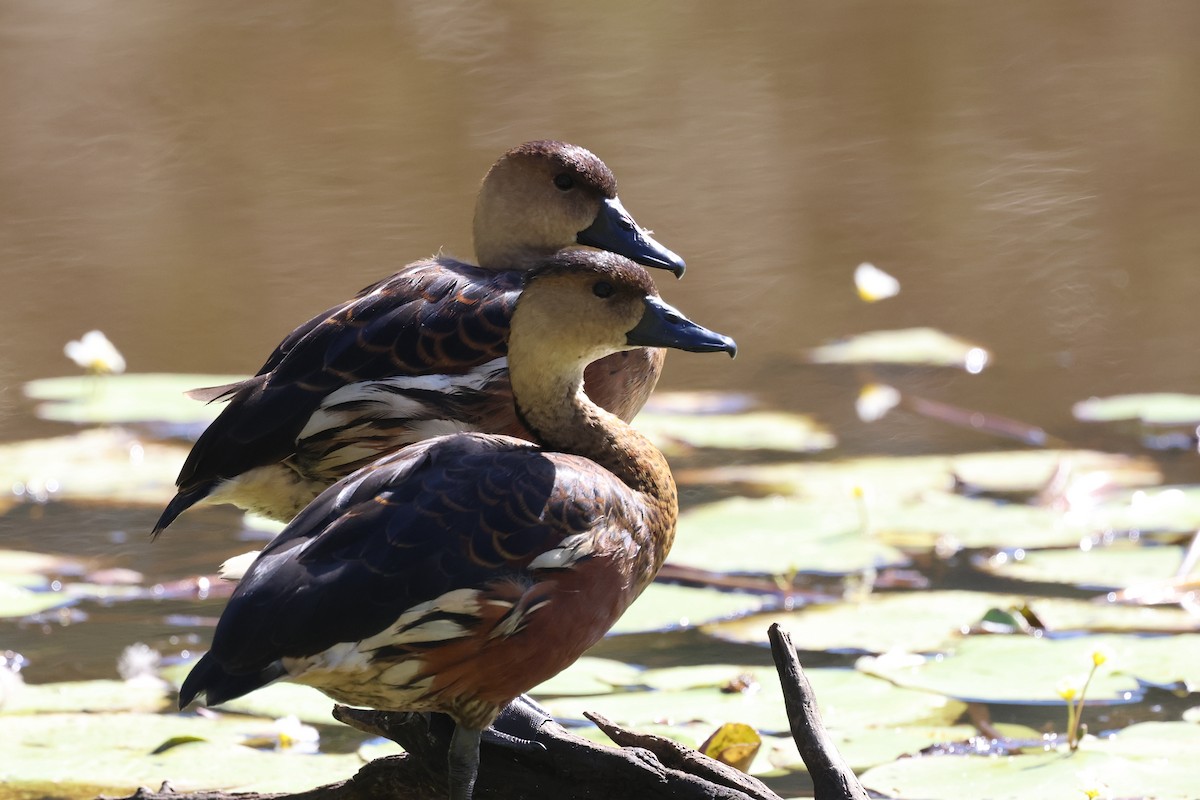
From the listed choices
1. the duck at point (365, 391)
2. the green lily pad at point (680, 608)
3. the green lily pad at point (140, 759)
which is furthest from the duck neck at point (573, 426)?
the green lily pad at point (680, 608)

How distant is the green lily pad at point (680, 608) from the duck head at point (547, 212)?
0.87 meters

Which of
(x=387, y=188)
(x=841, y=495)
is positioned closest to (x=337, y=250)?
(x=387, y=188)

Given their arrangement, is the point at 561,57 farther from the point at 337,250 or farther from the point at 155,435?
the point at 155,435

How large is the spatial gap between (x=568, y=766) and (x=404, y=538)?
0.52m

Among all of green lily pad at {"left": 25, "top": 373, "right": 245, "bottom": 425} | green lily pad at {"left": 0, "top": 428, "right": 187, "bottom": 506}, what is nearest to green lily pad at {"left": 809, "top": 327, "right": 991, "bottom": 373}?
green lily pad at {"left": 25, "top": 373, "right": 245, "bottom": 425}

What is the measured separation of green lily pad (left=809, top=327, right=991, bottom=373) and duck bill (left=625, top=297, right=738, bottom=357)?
2.98m

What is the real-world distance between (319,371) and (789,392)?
2.67 m

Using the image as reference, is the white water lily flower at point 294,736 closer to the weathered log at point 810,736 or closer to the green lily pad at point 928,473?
the weathered log at point 810,736

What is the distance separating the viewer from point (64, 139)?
354 inches

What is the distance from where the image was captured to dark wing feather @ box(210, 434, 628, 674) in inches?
102

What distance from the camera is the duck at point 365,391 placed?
11.1ft

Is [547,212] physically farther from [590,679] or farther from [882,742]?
[882,742]

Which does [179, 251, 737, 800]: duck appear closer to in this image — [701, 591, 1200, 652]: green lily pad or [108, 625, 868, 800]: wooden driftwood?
[108, 625, 868, 800]: wooden driftwood

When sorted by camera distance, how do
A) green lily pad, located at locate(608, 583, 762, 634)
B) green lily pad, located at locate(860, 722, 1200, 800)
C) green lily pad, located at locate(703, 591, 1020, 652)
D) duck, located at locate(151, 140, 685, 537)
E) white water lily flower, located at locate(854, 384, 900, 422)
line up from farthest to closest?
white water lily flower, located at locate(854, 384, 900, 422)
green lily pad, located at locate(608, 583, 762, 634)
green lily pad, located at locate(703, 591, 1020, 652)
duck, located at locate(151, 140, 685, 537)
green lily pad, located at locate(860, 722, 1200, 800)
